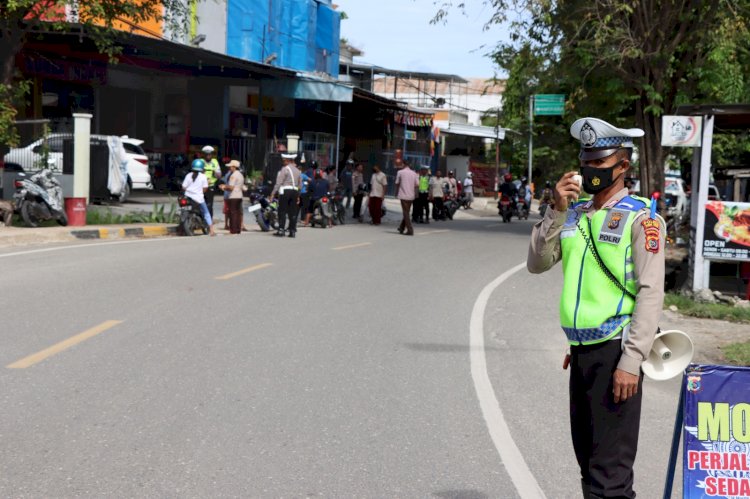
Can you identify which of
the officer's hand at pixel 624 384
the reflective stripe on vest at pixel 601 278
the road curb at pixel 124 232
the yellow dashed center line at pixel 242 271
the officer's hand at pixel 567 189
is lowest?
the yellow dashed center line at pixel 242 271

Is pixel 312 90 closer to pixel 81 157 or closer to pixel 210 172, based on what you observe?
pixel 210 172

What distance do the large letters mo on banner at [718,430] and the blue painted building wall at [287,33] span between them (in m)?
30.8

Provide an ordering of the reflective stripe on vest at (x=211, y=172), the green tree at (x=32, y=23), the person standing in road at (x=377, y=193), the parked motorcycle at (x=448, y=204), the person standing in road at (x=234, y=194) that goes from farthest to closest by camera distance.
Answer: the parked motorcycle at (x=448, y=204) → the person standing in road at (x=377, y=193) → the reflective stripe on vest at (x=211, y=172) → the person standing in road at (x=234, y=194) → the green tree at (x=32, y=23)

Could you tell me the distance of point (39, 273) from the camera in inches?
538

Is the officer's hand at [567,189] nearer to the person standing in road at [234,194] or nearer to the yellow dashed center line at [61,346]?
the yellow dashed center line at [61,346]

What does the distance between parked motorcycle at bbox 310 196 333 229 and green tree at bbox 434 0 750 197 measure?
5.69 metres

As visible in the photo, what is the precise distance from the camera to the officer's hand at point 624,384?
13.5 feet


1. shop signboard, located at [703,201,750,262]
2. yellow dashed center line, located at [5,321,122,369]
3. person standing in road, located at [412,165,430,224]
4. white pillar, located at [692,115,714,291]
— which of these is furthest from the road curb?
person standing in road, located at [412,165,430,224]

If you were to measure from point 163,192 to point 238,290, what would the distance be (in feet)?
75.7

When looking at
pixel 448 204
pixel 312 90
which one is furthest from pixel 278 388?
pixel 448 204

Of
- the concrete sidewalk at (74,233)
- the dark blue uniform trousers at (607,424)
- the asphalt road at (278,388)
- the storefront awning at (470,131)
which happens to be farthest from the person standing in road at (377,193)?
the dark blue uniform trousers at (607,424)

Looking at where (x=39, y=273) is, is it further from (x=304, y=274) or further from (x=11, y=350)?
(x=11, y=350)

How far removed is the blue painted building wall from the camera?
35.2 meters

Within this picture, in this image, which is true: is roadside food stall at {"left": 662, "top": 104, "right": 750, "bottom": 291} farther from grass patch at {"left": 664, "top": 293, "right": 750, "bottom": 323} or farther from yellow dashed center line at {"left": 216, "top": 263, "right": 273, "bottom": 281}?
yellow dashed center line at {"left": 216, "top": 263, "right": 273, "bottom": 281}
